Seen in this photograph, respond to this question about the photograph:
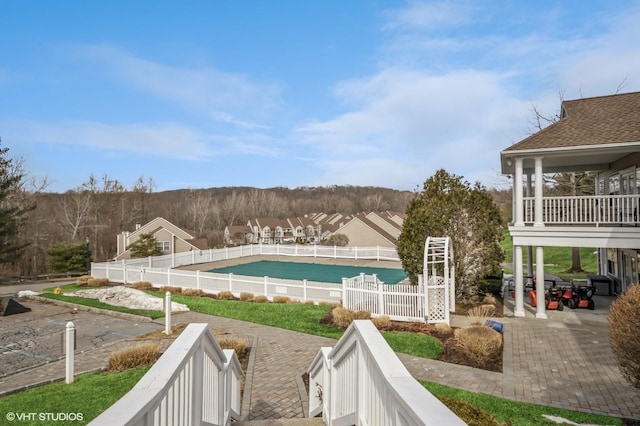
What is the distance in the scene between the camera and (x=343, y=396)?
334 centimetres

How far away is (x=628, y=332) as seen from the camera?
17.1 ft

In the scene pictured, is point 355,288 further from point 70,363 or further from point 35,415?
point 35,415

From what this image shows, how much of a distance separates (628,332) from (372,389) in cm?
495

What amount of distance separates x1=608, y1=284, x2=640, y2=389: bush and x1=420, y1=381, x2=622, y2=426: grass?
78 cm

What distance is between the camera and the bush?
16.9 ft

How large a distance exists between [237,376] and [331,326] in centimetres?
624

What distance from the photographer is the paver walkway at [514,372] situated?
237 inches

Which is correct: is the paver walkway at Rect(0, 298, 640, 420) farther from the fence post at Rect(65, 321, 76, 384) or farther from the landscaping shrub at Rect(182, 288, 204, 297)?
the landscaping shrub at Rect(182, 288, 204, 297)

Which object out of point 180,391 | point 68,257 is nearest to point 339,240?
point 68,257

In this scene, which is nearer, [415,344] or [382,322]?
[415,344]

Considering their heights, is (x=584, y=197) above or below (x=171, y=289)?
above

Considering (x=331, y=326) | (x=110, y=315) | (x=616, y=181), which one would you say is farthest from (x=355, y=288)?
(x=616, y=181)

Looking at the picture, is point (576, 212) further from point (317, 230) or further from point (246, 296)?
point (317, 230)

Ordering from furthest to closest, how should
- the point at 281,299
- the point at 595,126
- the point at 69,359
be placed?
the point at 281,299
the point at 595,126
the point at 69,359
